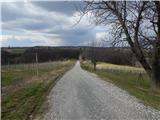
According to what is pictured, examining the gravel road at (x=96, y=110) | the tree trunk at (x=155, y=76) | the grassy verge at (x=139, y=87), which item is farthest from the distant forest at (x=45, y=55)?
the gravel road at (x=96, y=110)

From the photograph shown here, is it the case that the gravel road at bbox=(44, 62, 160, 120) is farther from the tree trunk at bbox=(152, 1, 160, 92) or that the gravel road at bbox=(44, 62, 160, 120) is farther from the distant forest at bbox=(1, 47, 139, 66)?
the distant forest at bbox=(1, 47, 139, 66)

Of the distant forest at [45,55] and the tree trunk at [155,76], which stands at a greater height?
the tree trunk at [155,76]

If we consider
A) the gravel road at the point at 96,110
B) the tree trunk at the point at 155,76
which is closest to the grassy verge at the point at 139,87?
the tree trunk at the point at 155,76

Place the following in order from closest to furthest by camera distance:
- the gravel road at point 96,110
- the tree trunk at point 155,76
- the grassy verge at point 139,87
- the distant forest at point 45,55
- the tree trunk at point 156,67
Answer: the gravel road at point 96,110, the grassy verge at point 139,87, the tree trunk at point 156,67, the tree trunk at point 155,76, the distant forest at point 45,55

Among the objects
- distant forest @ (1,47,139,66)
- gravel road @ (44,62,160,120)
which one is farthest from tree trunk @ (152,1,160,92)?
distant forest @ (1,47,139,66)

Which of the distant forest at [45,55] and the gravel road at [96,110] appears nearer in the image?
the gravel road at [96,110]

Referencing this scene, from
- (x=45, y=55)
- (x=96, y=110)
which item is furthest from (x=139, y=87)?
(x=45, y=55)

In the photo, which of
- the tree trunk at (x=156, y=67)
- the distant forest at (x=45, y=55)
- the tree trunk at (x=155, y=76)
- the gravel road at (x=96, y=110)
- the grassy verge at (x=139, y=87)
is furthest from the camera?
the distant forest at (x=45, y=55)

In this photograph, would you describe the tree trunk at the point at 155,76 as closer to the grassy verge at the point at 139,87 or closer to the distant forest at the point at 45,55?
the grassy verge at the point at 139,87

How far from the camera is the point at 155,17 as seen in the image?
→ 2141 cm

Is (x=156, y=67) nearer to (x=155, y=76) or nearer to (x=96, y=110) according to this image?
(x=155, y=76)

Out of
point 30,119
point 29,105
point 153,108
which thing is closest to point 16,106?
point 29,105

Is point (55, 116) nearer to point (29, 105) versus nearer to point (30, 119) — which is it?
point (30, 119)

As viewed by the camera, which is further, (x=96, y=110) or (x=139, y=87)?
(x=139, y=87)
